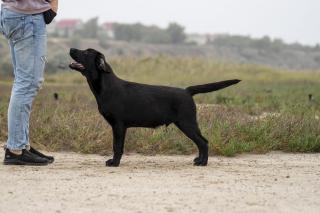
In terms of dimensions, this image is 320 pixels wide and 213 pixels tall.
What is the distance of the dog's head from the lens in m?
7.38

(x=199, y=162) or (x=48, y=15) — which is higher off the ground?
(x=48, y=15)

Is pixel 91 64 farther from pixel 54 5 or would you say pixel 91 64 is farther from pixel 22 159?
pixel 22 159

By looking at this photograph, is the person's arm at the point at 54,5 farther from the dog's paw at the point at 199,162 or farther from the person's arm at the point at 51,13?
the dog's paw at the point at 199,162

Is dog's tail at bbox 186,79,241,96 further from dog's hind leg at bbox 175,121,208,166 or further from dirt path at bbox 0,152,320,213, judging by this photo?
dirt path at bbox 0,152,320,213

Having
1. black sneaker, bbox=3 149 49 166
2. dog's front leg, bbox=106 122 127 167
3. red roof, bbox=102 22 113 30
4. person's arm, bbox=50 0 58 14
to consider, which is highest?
person's arm, bbox=50 0 58 14

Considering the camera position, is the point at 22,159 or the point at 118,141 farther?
the point at 118,141

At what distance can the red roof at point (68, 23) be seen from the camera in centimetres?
10788

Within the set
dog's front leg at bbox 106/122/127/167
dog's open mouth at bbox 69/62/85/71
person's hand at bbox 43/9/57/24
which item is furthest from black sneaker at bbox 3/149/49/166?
person's hand at bbox 43/9/57/24

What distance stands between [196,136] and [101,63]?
4.25 ft

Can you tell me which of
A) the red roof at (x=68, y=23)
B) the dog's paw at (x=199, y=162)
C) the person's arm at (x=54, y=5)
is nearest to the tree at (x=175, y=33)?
the red roof at (x=68, y=23)

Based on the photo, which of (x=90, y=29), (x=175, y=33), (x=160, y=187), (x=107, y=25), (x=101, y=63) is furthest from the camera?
(x=107, y=25)

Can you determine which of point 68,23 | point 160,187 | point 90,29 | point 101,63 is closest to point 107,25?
point 68,23

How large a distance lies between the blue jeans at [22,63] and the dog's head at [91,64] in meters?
0.45

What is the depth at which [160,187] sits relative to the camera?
601 cm
